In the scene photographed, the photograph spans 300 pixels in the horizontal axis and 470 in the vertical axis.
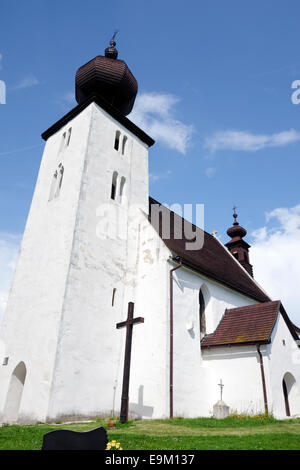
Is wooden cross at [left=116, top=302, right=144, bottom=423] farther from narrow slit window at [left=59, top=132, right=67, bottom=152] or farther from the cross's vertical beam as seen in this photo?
narrow slit window at [left=59, top=132, right=67, bottom=152]

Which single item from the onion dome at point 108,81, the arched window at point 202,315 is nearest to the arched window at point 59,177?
the onion dome at point 108,81

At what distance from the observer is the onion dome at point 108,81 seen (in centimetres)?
1761

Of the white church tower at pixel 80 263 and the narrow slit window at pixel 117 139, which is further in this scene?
the narrow slit window at pixel 117 139

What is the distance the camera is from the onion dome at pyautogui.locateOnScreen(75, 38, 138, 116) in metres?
17.6

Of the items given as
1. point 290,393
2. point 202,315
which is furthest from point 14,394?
point 290,393

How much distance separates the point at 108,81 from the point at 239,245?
15.0 meters

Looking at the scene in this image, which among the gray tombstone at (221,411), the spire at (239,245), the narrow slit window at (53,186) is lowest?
the gray tombstone at (221,411)

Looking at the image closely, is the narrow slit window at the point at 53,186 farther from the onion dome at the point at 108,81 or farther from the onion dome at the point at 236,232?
the onion dome at the point at 236,232

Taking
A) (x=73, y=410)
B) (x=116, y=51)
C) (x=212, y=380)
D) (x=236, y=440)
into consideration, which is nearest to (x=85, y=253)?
(x=73, y=410)

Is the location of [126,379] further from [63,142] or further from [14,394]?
[63,142]

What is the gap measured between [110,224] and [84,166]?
2681 millimetres

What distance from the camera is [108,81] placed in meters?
17.6

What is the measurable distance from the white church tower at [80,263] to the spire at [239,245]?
440 inches

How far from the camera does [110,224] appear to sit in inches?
574
